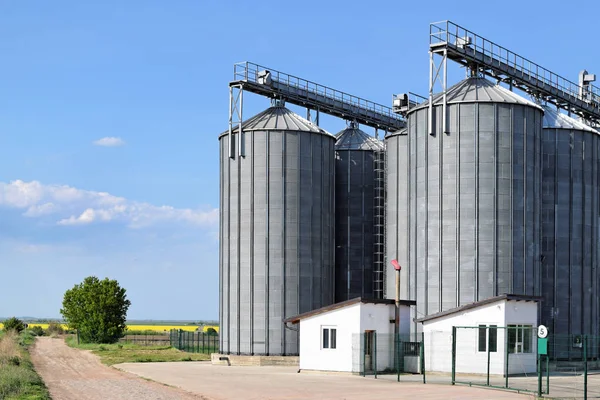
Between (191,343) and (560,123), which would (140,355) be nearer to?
(191,343)

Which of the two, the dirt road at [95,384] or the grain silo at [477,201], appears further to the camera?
the grain silo at [477,201]

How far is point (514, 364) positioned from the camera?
4506 cm

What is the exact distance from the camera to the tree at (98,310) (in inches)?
3762

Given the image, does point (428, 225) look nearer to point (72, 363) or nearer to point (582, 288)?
point (582, 288)

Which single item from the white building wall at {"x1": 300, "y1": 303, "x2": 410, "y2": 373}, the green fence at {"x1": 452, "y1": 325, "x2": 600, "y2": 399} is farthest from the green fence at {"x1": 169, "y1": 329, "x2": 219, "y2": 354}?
the green fence at {"x1": 452, "y1": 325, "x2": 600, "y2": 399}

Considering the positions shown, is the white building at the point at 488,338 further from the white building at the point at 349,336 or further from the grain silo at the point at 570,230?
the grain silo at the point at 570,230

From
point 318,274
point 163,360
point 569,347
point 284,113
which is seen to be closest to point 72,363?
point 163,360

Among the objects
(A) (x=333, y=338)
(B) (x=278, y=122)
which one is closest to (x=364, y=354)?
(A) (x=333, y=338)

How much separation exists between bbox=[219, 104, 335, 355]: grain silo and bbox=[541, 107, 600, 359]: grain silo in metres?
15.2

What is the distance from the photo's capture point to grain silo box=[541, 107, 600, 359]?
191 ft

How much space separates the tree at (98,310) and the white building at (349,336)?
4995 centimetres

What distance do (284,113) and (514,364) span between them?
88.1 ft

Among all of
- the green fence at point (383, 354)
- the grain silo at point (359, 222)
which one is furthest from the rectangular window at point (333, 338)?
the grain silo at point (359, 222)

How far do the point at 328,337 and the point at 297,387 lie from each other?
417 inches
